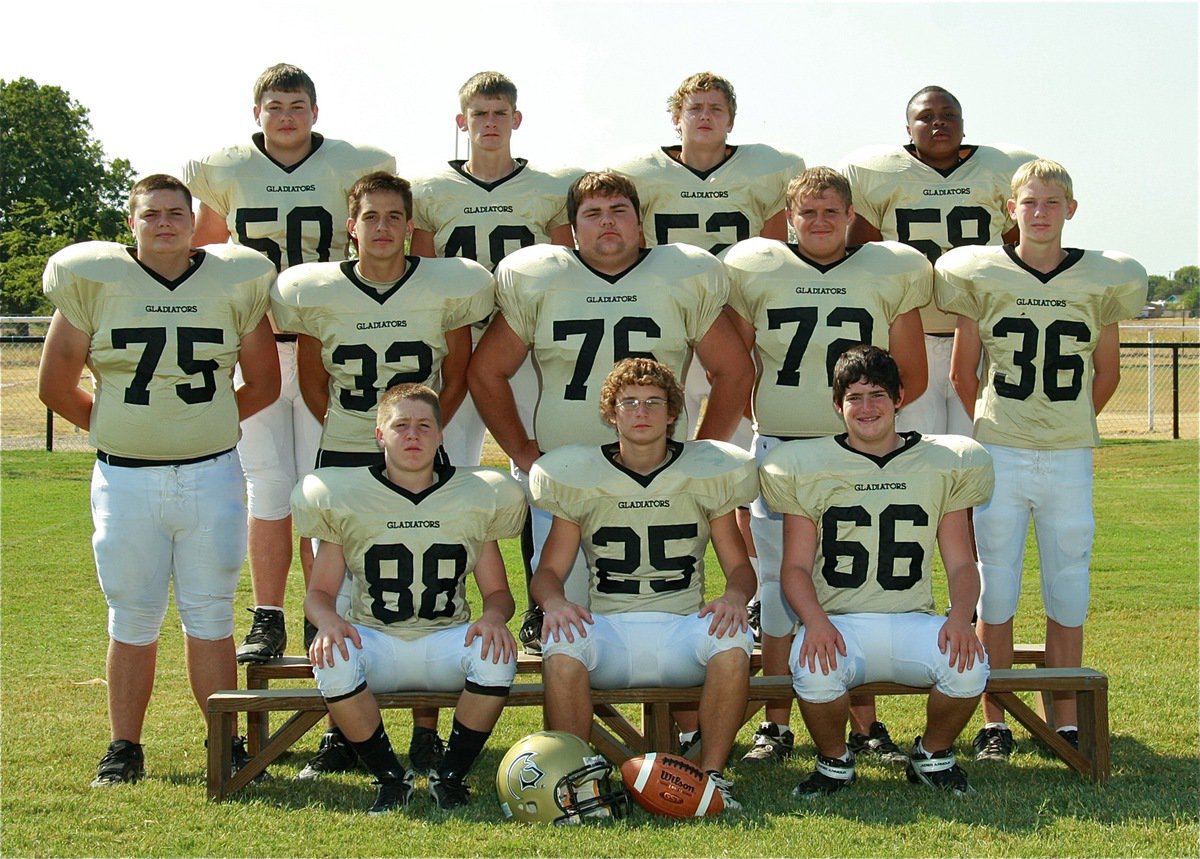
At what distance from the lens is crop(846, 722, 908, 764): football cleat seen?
191 inches

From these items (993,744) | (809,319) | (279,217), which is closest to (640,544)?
(809,319)

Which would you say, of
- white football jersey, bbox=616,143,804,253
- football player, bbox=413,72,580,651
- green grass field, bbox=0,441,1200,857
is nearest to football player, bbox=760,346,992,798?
green grass field, bbox=0,441,1200,857

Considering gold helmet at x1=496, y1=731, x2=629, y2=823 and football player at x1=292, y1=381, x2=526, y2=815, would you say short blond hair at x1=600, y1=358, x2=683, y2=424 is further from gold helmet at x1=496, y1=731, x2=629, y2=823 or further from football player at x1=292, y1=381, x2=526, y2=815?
gold helmet at x1=496, y1=731, x2=629, y2=823

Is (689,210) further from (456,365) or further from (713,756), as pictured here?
(713,756)

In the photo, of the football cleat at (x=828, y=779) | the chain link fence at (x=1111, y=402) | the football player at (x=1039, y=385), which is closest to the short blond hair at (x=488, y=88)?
the football player at (x=1039, y=385)

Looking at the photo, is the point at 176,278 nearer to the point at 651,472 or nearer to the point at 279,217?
the point at 279,217

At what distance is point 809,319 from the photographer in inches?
193

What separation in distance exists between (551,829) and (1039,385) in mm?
2419

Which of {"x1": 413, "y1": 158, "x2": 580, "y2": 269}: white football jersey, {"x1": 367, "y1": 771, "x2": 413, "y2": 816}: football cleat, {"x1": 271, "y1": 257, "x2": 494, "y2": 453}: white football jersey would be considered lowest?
{"x1": 367, "y1": 771, "x2": 413, "y2": 816}: football cleat

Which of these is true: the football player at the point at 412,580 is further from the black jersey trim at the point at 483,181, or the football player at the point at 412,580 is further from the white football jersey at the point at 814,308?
the black jersey trim at the point at 483,181

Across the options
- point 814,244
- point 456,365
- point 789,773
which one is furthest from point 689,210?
point 789,773

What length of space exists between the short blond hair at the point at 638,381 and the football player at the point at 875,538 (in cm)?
39

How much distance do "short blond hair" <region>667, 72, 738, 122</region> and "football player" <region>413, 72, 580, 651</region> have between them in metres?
0.54

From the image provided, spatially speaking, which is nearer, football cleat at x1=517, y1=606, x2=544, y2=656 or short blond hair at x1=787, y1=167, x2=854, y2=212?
short blond hair at x1=787, y1=167, x2=854, y2=212
